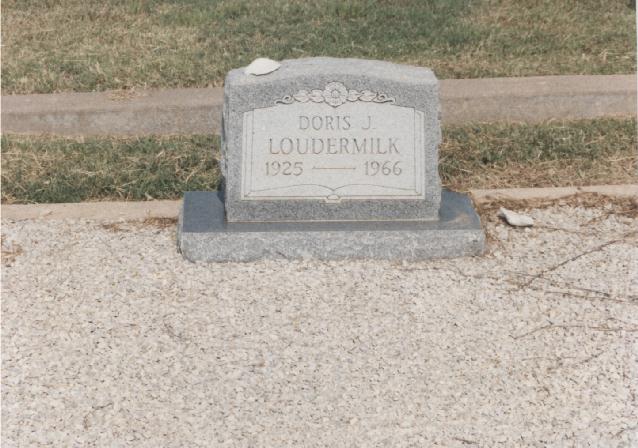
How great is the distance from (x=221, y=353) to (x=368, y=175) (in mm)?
1236

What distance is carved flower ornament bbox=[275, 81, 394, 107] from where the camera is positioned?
5.00 m

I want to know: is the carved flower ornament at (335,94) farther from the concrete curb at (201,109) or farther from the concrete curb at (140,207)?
the concrete curb at (201,109)

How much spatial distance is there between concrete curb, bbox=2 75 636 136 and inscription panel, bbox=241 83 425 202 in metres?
1.91

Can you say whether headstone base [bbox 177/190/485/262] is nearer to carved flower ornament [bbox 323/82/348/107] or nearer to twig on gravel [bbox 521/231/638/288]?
twig on gravel [bbox 521/231/638/288]

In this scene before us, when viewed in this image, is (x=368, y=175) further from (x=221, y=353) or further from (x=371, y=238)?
(x=221, y=353)

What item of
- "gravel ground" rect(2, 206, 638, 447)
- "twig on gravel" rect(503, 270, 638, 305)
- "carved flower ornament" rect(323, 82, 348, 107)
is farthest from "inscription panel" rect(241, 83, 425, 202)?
"twig on gravel" rect(503, 270, 638, 305)

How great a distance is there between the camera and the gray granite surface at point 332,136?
4996mm

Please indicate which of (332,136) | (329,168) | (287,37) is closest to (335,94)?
(332,136)

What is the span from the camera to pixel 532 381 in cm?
407

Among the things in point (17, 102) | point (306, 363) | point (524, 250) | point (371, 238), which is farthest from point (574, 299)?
point (17, 102)

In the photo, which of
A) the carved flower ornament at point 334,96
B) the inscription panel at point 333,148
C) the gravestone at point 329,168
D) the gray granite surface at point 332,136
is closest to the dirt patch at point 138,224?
the gravestone at point 329,168

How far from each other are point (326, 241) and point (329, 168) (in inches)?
13.4

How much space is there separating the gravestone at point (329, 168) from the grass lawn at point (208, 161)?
1002mm

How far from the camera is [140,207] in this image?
18.5 ft
